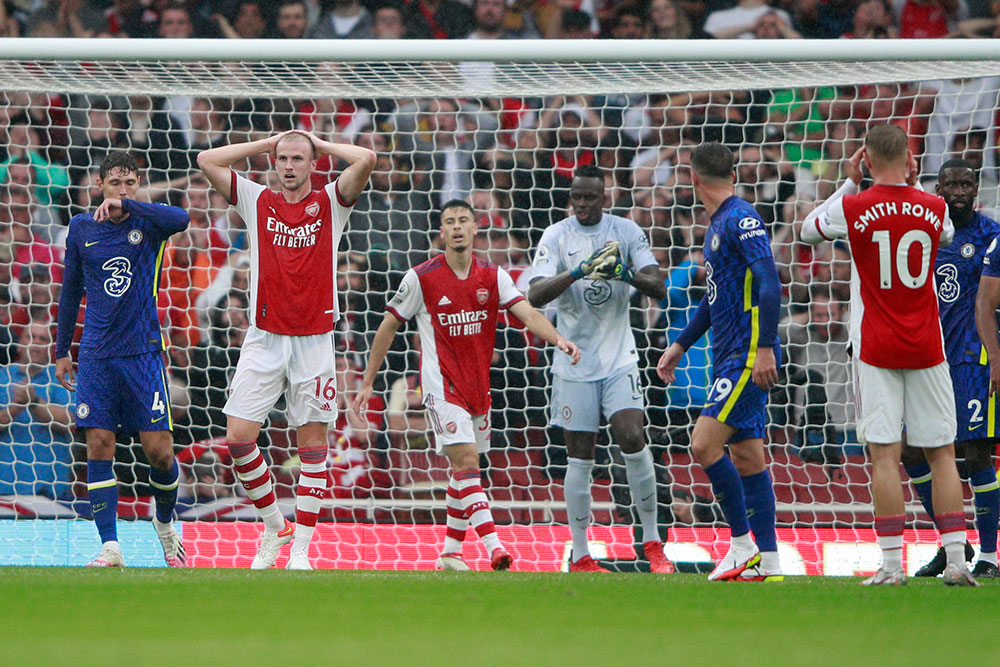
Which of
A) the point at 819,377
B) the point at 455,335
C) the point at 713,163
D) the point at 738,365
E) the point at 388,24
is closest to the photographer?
the point at 738,365

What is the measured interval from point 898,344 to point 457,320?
258 cm

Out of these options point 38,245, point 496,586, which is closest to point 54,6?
point 38,245

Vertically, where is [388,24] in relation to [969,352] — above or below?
above

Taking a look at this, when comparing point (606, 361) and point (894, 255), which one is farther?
point (606, 361)

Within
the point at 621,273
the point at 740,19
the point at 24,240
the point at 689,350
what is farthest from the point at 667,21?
the point at 24,240

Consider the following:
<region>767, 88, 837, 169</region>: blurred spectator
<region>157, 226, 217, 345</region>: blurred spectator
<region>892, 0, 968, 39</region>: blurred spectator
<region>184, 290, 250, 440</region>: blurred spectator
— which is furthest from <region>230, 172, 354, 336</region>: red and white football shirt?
<region>892, 0, 968, 39</region>: blurred spectator

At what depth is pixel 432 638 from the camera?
3.52 metres

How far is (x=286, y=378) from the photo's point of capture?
6434 mm

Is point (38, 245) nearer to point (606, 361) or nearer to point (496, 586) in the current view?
point (606, 361)

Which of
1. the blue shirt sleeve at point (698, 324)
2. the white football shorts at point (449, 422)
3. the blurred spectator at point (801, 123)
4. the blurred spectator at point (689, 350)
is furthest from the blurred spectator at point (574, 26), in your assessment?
the blue shirt sleeve at point (698, 324)

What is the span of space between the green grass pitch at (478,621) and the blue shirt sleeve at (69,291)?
158 centimetres

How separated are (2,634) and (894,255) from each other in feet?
12.1

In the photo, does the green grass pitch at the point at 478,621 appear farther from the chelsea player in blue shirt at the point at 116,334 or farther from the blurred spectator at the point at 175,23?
the blurred spectator at the point at 175,23

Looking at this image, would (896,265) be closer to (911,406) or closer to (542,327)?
(911,406)
